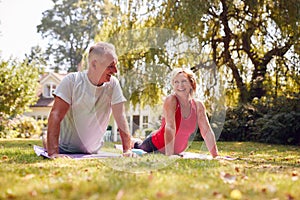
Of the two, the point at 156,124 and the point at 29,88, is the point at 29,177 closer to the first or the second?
the point at 156,124

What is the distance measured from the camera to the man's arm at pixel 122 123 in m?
5.11

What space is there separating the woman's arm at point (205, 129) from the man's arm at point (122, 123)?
0.93m

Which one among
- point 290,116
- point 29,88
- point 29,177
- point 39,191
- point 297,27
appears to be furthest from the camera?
point 29,88

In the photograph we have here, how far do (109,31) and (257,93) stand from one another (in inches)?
231

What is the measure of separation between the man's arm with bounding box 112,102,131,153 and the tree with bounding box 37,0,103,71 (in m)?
30.1

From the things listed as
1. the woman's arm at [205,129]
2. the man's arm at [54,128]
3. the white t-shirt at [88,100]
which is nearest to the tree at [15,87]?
the white t-shirt at [88,100]

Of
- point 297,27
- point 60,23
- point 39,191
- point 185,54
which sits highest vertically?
point 60,23

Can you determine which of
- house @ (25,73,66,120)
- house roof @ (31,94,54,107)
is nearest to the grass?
house @ (25,73,66,120)

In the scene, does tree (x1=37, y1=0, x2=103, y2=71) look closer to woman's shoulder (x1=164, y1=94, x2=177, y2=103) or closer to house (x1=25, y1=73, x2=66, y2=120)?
house (x1=25, y1=73, x2=66, y2=120)

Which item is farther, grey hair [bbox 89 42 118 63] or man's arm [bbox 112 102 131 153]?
man's arm [bbox 112 102 131 153]

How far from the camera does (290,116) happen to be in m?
11.9

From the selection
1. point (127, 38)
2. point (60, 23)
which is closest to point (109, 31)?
point (127, 38)

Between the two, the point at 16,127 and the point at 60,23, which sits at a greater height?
the point at 60,23

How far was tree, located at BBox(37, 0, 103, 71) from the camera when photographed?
34719mm
